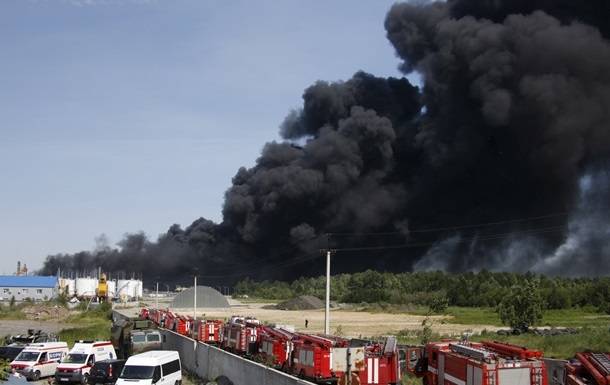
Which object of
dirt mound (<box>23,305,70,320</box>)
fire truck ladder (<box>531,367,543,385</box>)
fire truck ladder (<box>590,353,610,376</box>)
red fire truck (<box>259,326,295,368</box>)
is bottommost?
dirt mound (<box>23,305,70,320</box>)

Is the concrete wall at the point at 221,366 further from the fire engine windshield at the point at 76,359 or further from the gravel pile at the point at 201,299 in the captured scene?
the gravel pile at the point at 201,299

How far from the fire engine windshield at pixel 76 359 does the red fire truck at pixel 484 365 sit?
14950 millimetres

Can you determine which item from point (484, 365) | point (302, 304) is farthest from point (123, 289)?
point (484, 365)

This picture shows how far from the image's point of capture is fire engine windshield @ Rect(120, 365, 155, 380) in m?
22.6

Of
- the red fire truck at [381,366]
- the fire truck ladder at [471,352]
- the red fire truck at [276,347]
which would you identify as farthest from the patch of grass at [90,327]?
the fire truck ladder at [471,352]

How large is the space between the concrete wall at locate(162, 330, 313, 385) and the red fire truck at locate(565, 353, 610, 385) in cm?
635

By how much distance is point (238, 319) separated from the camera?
3350 cm

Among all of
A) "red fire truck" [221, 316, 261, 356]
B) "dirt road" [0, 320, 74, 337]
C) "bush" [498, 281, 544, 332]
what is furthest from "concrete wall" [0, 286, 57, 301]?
"red fire truck" [221, 316, 261, 356]

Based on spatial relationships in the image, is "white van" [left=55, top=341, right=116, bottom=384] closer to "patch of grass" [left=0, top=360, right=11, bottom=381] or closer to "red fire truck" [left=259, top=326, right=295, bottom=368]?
"red fire truck" [left=259, top=326, right=295, bottom=368]

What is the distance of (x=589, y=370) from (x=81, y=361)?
A: 19295mm

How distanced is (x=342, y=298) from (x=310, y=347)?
88.1 m

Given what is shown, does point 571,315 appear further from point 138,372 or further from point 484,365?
point 484,365

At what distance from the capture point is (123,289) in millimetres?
126562

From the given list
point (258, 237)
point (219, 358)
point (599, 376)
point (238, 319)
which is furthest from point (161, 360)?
point (258, 237)
